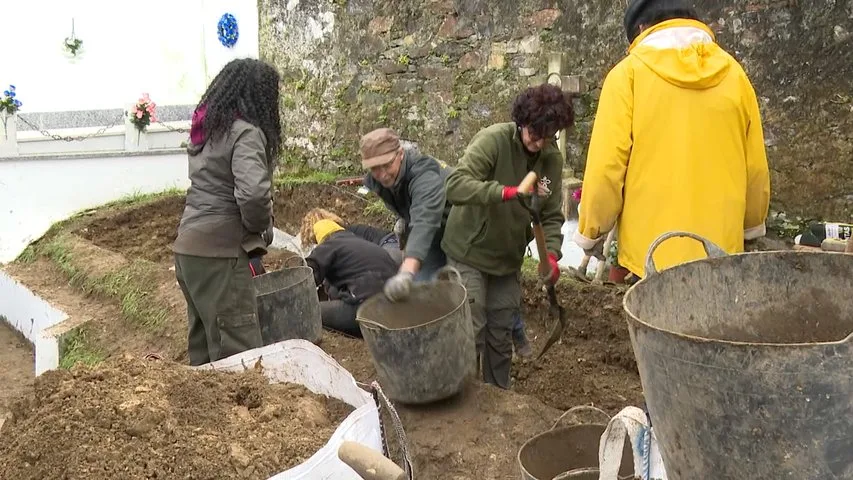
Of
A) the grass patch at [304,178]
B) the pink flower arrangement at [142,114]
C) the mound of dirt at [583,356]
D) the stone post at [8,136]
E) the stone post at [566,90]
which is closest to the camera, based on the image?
the mound of dirt at [583,356]

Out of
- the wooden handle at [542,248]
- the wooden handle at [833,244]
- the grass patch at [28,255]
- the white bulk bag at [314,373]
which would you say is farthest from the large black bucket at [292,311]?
the grass patch at [28,255]

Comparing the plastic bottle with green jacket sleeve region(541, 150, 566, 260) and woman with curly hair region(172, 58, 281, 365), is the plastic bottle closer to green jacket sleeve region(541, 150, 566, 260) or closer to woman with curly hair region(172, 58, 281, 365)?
green jacket sleeve region(541, 150, 566, 260)

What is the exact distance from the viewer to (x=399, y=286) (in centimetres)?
320

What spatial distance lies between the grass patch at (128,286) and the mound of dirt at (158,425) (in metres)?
2.96

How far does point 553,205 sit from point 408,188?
67 centimetres

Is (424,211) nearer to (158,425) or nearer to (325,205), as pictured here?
(158,425)

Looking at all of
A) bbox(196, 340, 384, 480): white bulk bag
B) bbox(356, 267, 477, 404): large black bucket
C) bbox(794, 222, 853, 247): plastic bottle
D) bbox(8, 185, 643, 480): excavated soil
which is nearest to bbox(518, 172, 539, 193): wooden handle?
bbox(356, 267, 477, 404): large black bucket

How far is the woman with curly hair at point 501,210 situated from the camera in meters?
3.19

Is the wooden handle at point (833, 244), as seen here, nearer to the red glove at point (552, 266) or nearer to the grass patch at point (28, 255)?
the red glove at point (552, 266)

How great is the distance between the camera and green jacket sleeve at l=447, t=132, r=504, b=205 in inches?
123

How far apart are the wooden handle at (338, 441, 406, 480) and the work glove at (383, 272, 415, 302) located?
4.34ft

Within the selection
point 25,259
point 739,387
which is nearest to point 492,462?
point 739,387

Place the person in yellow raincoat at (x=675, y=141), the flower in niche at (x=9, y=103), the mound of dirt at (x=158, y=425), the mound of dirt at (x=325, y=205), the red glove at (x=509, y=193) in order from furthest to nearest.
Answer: the flower in niche at (x=9, y=103) < the mound of dirt at (x=325, y=205) < the red glove at (x=509, y=193) < the person in yellow raincoat at (x=675, y=141) < the mound of dirt at (x=158, y=425)

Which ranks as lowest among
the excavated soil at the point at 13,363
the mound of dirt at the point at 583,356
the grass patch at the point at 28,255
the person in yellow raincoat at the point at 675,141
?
the excavated soil at the point at 13,363
